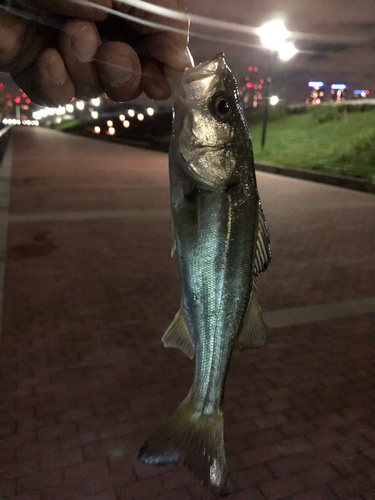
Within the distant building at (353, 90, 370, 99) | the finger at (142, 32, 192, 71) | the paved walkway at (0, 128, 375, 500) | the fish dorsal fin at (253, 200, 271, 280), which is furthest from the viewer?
the distant building at (353, 90, 370, 99)

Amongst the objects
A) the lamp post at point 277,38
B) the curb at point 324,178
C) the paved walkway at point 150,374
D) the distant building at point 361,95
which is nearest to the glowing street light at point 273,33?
the lamp post at point 277,38

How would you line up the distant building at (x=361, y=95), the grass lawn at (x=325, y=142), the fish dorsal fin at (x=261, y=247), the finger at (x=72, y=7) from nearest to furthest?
the finger at (x=72, y=7) → the fish dorsal fin at (x=261, y=247) → the grass lawn at (x=325, y=142) → the distant building at (x=361, y=95)

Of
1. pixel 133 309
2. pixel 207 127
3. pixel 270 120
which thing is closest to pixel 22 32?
pixel 207 127

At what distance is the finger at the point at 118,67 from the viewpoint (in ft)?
5.09

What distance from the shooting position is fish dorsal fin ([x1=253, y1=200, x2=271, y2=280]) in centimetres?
164

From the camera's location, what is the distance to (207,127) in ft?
5.21

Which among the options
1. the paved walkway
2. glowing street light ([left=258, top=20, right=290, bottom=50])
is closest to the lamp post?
glowing street light ([left=258, top=20, right=290, bottom=50])

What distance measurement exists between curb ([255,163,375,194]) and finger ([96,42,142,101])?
14.5m

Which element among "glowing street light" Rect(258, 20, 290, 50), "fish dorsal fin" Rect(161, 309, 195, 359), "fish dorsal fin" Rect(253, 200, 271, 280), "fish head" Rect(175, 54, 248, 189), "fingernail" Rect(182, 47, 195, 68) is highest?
"glowing street light" Rect(258, 20, 290, 50)

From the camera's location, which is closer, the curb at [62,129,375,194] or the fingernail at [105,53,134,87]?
the fingernail at [105,53,134,87]

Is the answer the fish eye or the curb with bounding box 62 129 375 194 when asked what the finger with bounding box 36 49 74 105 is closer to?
the fish eye

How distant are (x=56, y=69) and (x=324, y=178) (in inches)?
641

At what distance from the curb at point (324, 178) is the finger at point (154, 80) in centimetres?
1440

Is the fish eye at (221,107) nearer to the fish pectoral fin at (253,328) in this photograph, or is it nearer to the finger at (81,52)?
the finger at (81,52)
